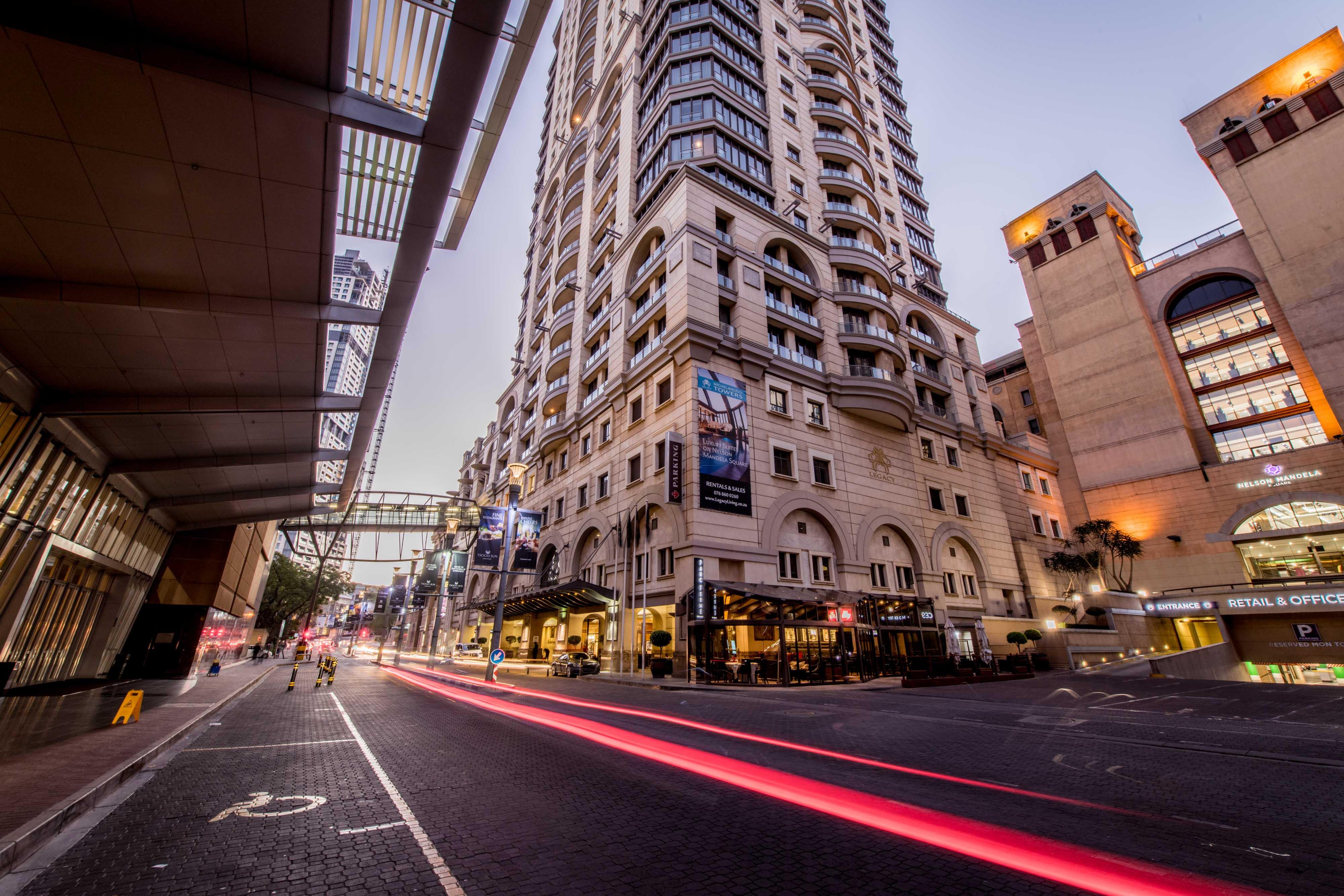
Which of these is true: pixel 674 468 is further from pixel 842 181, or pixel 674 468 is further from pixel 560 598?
pixel 842 181

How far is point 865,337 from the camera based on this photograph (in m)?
34.9

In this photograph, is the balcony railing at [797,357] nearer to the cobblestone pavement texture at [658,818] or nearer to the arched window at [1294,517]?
the cobblestone pavement texture at [658,818]

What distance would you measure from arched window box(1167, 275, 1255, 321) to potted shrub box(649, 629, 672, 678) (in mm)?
50591

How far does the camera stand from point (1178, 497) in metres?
39.2

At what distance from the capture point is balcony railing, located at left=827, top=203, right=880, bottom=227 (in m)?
38.7

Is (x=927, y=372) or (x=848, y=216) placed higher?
(x=848, y=216)

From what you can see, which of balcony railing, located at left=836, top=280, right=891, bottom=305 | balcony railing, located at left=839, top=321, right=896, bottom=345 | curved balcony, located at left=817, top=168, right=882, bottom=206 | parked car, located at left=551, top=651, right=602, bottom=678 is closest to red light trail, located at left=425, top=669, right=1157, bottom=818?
parked car, located at left=551, top=651, right=602, bottom=678

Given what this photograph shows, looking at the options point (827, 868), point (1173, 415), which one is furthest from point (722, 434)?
point (1173, 415)

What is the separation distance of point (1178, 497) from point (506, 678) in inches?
1899

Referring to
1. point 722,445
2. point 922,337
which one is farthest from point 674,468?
point 922,337

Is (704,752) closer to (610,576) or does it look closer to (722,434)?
(722,434)

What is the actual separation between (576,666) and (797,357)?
71.8 feet

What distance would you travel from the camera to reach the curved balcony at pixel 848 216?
38.5m

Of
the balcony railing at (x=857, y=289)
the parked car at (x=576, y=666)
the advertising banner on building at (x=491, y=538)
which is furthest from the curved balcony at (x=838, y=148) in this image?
the parked car at (x=576, y=666)
